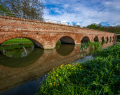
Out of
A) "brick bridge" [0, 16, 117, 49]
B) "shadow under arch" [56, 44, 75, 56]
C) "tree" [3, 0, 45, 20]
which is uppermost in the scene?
"tree" [3, 0, 45, 20]

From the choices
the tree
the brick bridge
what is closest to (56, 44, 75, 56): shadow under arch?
the brick bridge

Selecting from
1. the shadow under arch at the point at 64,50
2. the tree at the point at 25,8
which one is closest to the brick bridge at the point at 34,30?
the shadow under arch at the point at 64,50

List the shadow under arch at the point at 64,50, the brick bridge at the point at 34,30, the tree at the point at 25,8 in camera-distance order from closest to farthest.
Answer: the brick bridge at the point at 34,30 < the shadow under arch at the point at 64,50 < the tree at the point at 25,8

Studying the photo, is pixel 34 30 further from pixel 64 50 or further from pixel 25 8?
pixel 25 8

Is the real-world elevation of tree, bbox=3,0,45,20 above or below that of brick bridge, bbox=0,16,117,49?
above

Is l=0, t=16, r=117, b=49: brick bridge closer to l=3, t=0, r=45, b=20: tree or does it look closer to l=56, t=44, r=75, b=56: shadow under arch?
l=56, t=44, r=75, b=56: shadow under arch

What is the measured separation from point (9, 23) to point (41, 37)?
10.8 ft

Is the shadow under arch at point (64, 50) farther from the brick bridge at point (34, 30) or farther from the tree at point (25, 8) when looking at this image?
the tree at point (25, 8)

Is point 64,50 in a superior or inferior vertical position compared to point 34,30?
inferior

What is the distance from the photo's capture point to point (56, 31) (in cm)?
1005

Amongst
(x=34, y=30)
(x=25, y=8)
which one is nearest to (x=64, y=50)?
(x=34, y=30)

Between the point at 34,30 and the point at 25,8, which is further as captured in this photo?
the point at 25,8


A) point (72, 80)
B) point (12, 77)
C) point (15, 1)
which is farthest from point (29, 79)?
point (15, 1)

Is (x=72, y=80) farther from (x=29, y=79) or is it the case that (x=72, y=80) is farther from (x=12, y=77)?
(x=12, y=77)
